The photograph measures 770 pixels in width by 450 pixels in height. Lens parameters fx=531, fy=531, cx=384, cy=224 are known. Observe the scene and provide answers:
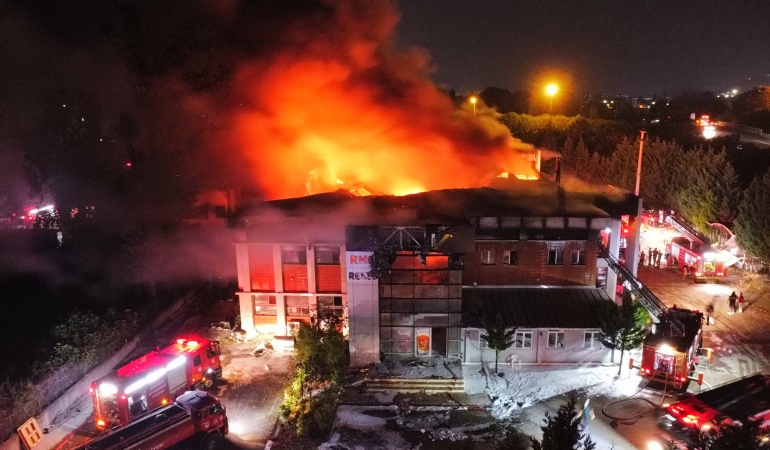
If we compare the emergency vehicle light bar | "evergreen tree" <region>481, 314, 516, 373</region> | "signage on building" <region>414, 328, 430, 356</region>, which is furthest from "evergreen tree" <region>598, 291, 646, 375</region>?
the emergency vehicle light bar

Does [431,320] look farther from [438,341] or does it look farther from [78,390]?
[78,390]

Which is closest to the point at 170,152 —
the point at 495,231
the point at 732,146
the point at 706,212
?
the point at 495,231

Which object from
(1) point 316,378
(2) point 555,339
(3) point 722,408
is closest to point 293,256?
(1) point 316,378

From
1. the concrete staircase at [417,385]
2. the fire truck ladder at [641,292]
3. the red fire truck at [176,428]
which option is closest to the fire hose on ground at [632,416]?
the fire truck ladder at [641,292]

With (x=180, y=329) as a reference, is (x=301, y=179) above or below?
above

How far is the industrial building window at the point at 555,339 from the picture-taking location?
20531 millimetres

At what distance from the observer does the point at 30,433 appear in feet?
51.4

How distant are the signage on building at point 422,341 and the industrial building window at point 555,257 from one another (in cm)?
574

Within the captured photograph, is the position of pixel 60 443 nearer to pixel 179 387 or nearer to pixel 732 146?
pixel 179 387

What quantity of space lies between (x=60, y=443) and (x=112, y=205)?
1337 cm

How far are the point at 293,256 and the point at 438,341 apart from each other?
7247 millimetres

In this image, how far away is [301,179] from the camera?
3506 cm

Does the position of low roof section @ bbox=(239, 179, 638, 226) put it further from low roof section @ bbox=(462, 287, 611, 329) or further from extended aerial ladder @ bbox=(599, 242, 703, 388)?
extended aerial ladder @ bbox=(599, 242, 703, 388)

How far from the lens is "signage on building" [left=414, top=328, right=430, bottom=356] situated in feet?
68.5
